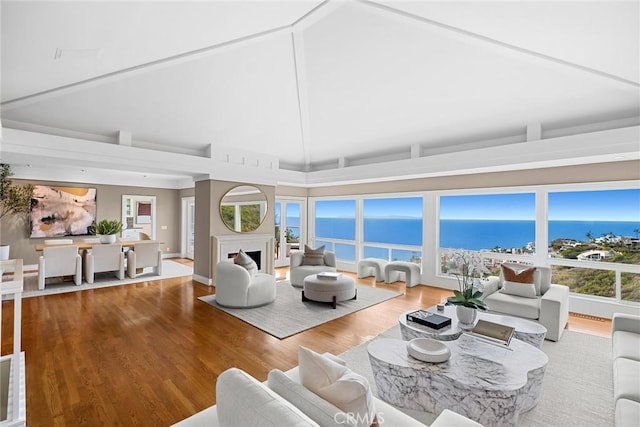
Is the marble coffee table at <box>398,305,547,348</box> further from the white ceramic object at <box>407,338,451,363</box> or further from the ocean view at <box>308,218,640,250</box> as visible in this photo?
the ocean view at <box>308,218,640,250</box>

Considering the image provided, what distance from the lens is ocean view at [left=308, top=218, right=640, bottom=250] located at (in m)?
4.68

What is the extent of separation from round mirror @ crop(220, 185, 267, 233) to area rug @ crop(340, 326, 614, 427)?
4172 millimetres

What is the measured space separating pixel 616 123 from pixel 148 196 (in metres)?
10.8

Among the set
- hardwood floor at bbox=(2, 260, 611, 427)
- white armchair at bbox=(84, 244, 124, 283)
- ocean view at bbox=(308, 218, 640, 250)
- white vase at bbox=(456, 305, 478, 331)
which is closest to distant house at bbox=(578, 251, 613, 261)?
ocean view at bbox=(308, 218, 640, 250)

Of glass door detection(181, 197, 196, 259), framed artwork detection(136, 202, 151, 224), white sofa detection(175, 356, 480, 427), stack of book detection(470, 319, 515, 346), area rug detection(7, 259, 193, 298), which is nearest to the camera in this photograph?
white sofa detection(175, 356, 480, 427)

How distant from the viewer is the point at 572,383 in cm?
265

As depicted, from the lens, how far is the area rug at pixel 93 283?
17.9 feet

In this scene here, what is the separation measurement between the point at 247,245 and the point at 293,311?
261 centimetres

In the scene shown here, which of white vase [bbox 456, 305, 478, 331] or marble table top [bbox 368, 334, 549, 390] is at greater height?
white vase [bbox 456, 305, 478, 331]

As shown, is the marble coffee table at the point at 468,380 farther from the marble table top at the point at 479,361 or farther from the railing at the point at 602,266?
the railing at the point at 602,266

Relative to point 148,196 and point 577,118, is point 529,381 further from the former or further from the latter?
point 148,196

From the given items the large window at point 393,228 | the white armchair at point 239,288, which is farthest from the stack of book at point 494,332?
the large window at point 393,228

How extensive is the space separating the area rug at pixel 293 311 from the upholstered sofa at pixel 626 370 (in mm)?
2861

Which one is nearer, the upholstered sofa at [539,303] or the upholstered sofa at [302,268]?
the upholstered sofa at [539,303]
